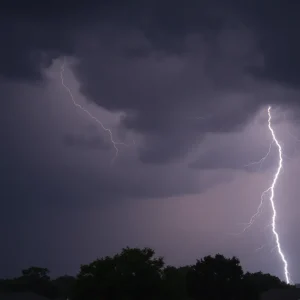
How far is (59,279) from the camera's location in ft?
308

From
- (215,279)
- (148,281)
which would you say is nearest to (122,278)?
(148,281)

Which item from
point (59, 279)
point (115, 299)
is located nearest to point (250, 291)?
point (115, 299)

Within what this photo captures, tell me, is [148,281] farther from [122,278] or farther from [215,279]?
[215,279]

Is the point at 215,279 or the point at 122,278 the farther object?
the point at 215,279

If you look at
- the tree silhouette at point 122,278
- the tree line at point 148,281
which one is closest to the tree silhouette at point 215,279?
the tree line at point 148,281

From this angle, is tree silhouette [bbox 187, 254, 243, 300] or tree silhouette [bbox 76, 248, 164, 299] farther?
tree silhouette [bbox 187, 254, 243, 300]

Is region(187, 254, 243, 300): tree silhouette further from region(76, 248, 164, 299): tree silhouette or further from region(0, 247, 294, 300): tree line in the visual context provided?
region(76, 248, 164, 299): tree silhouette

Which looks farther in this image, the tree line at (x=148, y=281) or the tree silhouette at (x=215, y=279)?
the tree silhouette at (x=215, y=279)

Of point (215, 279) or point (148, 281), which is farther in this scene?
point (215, 279)

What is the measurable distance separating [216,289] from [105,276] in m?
10.3

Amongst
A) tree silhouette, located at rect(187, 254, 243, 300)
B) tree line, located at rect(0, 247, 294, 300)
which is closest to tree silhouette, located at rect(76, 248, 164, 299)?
tree line, located at rect(0, 247, 294, 300)

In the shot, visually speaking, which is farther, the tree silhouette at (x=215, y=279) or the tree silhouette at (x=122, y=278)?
the tree silhouette at (x=215, y=279)

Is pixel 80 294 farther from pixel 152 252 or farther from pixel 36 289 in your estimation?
pixel 36 289

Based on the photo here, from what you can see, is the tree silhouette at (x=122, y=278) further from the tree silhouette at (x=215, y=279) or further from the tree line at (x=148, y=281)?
the tree silhouette at (x=215, y=279)
